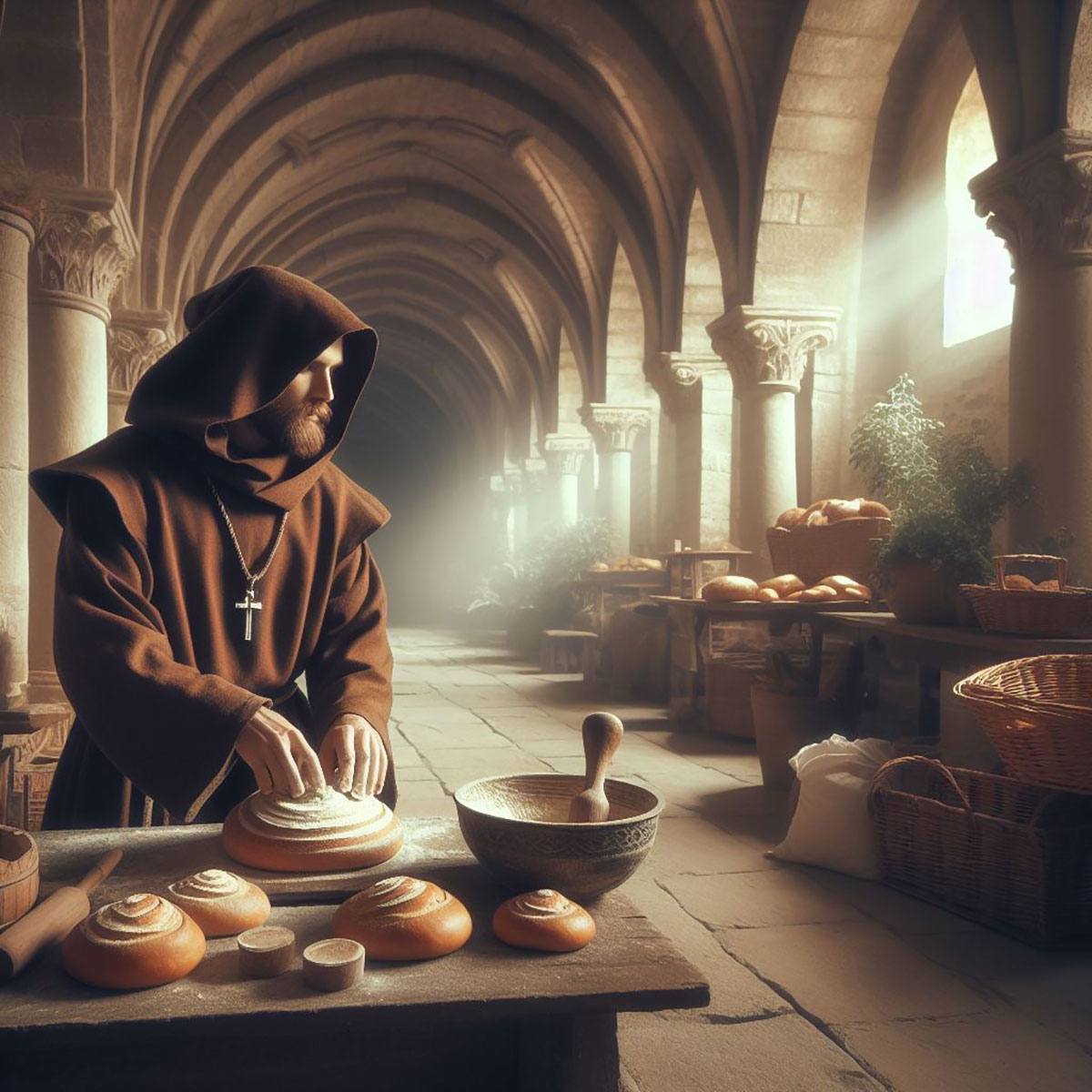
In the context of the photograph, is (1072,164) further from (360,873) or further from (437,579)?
(437,579)

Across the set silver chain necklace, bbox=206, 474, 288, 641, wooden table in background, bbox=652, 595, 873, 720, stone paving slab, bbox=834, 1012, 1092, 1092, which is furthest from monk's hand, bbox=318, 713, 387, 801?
wooden table in background, bbox=652, 595, 873, 720

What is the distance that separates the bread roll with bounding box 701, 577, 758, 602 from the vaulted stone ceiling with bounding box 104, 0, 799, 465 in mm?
3195

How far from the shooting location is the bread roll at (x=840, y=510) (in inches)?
257

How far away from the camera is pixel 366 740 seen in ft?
5.73

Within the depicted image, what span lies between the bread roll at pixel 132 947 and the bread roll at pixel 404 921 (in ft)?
0.55

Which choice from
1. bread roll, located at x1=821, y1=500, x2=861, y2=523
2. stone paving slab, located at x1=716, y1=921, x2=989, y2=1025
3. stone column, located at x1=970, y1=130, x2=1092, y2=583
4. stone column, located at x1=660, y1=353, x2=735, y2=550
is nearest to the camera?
stone paving slab, located at x1=716, y1=921, x2=989, y2=1025

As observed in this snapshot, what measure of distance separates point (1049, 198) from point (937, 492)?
1.62 metres

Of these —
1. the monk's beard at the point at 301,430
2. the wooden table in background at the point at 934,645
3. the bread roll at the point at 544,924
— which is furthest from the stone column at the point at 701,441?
the bread roll at the point at 544,924

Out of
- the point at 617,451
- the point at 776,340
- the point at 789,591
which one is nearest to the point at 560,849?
the point at 789,591

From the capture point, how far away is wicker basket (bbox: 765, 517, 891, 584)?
6.42 meters

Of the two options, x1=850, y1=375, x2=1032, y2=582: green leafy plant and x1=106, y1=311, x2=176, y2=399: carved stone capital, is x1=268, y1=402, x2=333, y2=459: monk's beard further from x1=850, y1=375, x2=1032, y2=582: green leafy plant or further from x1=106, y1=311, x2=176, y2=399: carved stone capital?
x1=106, y1=311, x2=176, y2=399: carved stone capital

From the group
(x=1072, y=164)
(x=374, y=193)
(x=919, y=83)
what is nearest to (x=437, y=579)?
(x=374, y=193)

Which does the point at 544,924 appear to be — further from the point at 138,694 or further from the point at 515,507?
the point at 515,507

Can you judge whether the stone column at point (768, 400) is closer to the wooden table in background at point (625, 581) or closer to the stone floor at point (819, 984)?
the wooden table in background at point (625, 581)
